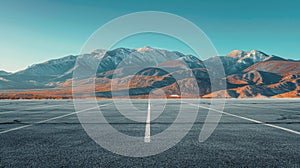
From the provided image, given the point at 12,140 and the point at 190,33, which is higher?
the point at 190,33

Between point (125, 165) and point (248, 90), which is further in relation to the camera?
point (248, 90)

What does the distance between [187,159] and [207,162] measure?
0.36 meters

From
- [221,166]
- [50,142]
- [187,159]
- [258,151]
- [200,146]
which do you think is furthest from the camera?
[50,142]

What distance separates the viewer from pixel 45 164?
410 centimetres

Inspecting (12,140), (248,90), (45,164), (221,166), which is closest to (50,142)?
(12,140)

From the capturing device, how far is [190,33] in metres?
18.3

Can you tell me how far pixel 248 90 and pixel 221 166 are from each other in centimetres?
14236

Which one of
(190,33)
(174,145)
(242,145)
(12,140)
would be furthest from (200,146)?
(190,33)

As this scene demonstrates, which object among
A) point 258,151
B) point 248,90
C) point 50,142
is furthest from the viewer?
point 248,90

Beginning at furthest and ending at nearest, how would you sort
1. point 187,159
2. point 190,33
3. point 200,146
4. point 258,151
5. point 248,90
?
point 248,90 → point 190,33 → point 200,146 → point 258,151 → point 187,159

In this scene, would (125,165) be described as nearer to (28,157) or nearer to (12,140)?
(28,157)

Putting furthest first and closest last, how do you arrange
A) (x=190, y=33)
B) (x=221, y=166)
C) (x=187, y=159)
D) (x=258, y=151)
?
(x=190, y=33)
(x=258, y=151)
(x=187, y=159)
(x=221, y=166)

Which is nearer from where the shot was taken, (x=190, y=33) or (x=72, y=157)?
(x=72, y=157)

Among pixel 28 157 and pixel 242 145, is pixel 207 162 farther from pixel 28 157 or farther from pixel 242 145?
pixel 28 157
